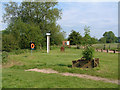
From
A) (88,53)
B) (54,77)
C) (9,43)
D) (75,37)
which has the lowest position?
(54,77)

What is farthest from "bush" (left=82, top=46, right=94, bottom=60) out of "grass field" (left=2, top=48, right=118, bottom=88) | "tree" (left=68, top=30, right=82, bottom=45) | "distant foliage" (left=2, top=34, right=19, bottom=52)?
"tree" (left=68, top=30, right=82, bottom=45)

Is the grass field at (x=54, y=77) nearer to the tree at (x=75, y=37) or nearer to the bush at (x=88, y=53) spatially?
the bush at (x=88, y=53)

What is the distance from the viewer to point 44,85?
552 centimetres

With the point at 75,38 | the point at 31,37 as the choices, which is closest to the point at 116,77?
the point at 31,37

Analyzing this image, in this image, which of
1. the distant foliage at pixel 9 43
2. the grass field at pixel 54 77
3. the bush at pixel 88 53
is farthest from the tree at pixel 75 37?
the bush at pixel 88 53

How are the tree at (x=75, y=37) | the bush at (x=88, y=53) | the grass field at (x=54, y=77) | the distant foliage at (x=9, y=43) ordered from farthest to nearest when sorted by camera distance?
1. the tree at (x=75, y=37)
2. the distant foliage at (x=9, y=43)
3. the bush at (x=88, y=53)
4. the grass field at (x=54, y=77)

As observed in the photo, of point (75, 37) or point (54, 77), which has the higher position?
point (75, 37)

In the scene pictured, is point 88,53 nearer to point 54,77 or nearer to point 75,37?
point 54,77

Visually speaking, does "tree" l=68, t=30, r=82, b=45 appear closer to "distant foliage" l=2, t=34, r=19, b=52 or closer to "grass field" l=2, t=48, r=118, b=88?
"distant foliage" l=2, t=34, r=19, b=52

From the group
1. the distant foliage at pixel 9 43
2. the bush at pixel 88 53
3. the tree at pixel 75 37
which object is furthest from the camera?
the tree at pixel 75 37

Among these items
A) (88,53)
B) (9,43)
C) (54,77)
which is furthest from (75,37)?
(54,77)

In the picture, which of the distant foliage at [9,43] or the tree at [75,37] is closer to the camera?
the distant foliage at [9,43]

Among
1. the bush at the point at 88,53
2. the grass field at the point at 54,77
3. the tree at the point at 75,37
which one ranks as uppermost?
the tree at the point at 75,37

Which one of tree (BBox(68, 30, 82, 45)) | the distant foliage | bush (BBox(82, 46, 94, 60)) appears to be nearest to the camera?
bush (BBox(82, 46, 94, 60))
